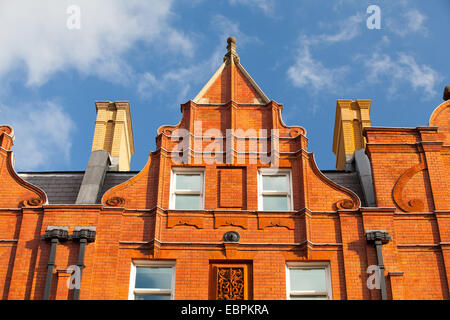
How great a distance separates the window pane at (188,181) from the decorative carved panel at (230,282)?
2.82 m

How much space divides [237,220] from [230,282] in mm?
1802

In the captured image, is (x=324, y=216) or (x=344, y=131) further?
(x=344, y=131)

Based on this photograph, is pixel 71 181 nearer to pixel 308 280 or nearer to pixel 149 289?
pixel 149 289

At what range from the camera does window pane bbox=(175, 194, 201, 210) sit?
61.1ft

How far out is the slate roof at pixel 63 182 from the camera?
19984 mm

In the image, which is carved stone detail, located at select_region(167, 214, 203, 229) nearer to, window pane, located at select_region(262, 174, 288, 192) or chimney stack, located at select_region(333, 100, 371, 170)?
window pane, located at select_region(262, 174, 288, 192)

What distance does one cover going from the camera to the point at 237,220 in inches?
707

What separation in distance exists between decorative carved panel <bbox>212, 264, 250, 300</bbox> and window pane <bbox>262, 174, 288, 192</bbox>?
279 cm

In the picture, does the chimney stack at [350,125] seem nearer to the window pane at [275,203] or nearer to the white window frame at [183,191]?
the window pane at [275,203]
